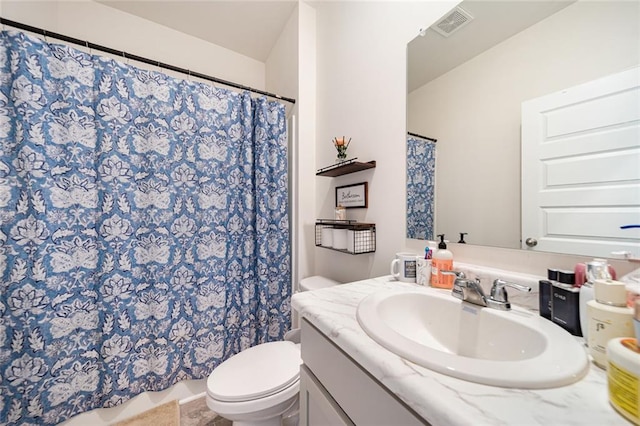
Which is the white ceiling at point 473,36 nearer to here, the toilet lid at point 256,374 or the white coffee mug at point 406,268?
the white coffee mug at point 406,268

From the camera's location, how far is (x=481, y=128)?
2.59 ft

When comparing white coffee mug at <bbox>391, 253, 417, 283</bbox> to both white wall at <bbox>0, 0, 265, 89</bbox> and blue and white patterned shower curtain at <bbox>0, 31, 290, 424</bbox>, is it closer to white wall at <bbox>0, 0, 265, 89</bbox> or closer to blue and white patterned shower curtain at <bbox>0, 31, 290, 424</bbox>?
blue and white patterned shower curtain at <bbox>0, 31, 290, 424</bbox>

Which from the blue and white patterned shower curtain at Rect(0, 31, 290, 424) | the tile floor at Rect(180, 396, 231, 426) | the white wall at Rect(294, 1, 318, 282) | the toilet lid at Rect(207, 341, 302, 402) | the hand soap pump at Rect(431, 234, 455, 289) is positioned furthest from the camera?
the white wall at Rect(294, 1, 318, 282)

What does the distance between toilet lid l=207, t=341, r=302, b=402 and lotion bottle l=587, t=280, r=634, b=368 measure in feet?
2.99

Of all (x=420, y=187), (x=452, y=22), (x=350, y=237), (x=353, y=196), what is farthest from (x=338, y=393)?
(x=452, y=22)

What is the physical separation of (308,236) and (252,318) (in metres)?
0.65

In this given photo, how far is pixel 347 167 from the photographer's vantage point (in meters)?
1.21

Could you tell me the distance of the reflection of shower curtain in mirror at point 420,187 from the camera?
940 mm

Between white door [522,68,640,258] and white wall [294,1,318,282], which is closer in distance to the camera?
white door [522,68,640,258]

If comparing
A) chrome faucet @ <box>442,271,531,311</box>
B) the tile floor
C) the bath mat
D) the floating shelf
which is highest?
the floating shelf

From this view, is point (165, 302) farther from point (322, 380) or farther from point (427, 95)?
point (427, 95)

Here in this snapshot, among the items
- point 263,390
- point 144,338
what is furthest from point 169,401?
point 263,390

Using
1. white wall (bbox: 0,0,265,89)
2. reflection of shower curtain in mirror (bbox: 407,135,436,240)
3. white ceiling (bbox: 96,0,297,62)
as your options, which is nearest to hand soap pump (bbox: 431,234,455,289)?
reflection of shower curtain in mirror (bbox: 407,135,436,240)

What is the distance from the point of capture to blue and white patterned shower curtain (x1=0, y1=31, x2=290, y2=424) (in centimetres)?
101
